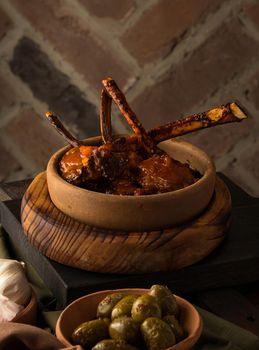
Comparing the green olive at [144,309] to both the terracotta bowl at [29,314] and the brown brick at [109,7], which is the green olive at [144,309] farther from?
the brown brick at [109,7]

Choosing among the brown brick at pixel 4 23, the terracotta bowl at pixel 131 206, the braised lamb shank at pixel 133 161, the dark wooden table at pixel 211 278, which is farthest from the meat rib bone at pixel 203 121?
the brown brick at pixel 4 23

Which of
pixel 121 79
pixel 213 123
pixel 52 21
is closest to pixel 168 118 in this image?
pixel 121 79

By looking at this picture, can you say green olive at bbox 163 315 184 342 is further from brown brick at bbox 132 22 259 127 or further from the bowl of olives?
brown brick at bbox 132 22 259 127

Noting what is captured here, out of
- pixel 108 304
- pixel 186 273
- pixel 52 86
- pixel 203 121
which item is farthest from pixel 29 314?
pixel 52 86

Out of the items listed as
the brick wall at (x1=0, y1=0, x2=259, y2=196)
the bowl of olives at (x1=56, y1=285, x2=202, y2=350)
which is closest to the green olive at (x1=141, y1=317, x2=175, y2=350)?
the bowl of olives at (x1=56, y1=285, x2=202, y2=350)

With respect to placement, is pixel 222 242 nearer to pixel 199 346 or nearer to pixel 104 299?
pixel 199 346

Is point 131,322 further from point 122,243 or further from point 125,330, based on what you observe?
point 122,243
